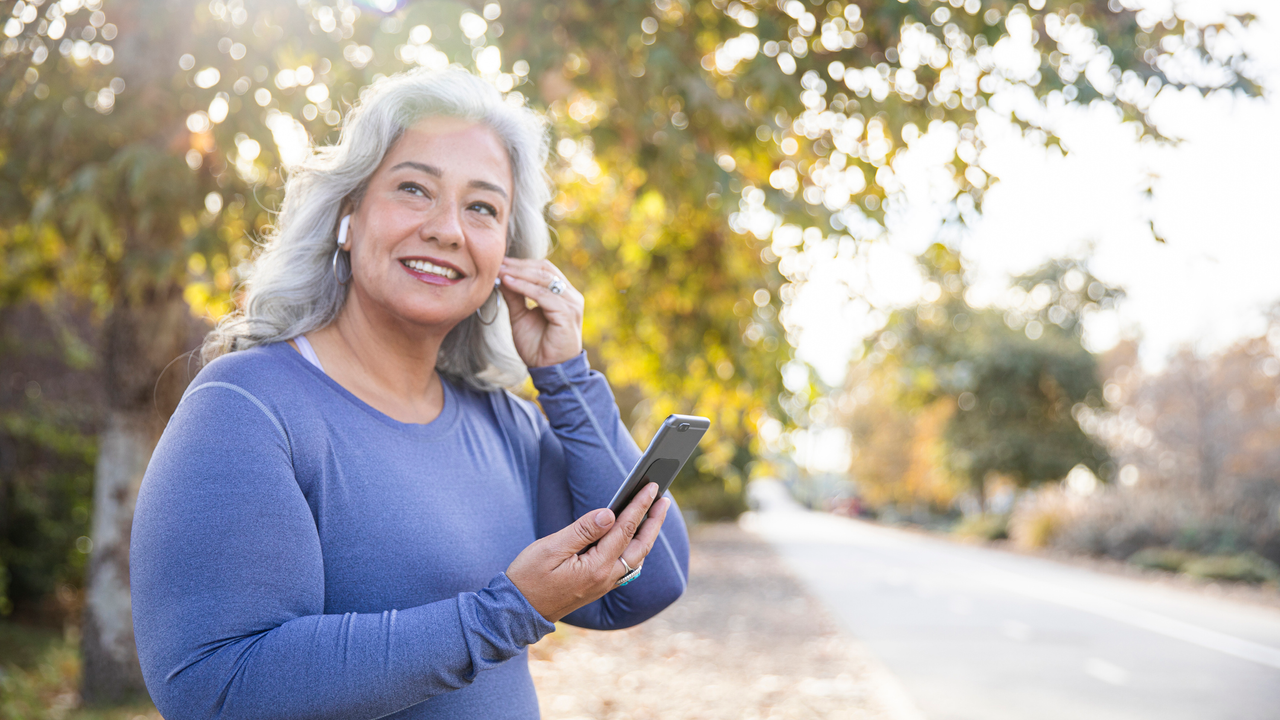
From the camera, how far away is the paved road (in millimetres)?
6703

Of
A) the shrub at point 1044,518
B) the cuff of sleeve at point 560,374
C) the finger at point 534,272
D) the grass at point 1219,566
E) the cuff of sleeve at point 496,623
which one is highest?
the finger at point 534,272

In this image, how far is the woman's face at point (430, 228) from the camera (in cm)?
164

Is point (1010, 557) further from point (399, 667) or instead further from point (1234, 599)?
point (399, 667)

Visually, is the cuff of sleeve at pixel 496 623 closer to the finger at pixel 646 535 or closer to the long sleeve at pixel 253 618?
the long sleeve at pixel 253 618

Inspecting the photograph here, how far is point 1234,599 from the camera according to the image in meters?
13.5

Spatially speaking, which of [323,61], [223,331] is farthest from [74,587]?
[223,331]

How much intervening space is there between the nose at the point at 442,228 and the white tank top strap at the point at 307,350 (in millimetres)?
283

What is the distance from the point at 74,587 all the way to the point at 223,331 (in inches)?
401

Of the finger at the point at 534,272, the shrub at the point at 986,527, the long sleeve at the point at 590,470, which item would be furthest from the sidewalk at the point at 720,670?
the shrub at the point at 986,527

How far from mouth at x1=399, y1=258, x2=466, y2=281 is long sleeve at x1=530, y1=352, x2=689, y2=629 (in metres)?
0.34

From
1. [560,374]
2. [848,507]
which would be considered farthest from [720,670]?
[848,507]

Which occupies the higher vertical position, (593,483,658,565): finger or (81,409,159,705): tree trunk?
(593,483,658,565): finger

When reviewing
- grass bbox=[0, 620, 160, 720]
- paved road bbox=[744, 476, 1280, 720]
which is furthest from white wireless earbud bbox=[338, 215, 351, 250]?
paved road bbox=[744, 476, 1280, 720]

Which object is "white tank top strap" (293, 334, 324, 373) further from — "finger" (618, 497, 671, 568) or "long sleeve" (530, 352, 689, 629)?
"finger" (618, 497, 671, 568)
